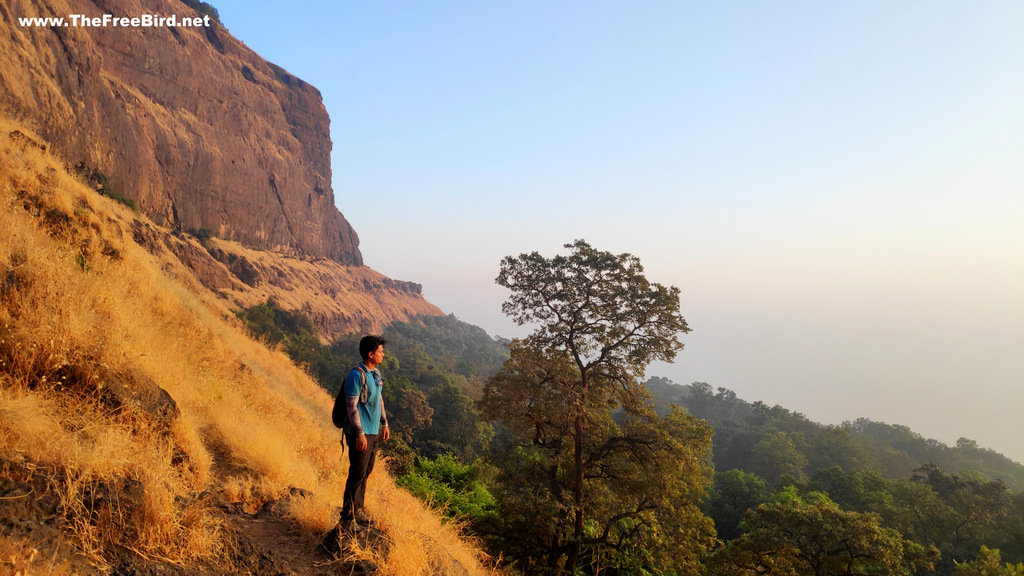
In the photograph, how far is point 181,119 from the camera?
46219mm

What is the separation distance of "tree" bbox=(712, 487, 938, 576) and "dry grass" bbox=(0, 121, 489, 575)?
8.81m

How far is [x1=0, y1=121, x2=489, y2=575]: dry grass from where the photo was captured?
8.69 ft

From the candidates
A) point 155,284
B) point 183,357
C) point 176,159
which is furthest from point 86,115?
point 183,357

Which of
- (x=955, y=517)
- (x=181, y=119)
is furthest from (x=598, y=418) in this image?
(x=181, y=119)

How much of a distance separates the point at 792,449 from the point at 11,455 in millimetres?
48293

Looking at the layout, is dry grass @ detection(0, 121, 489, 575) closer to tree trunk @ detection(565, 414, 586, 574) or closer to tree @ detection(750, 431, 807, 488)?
tree trunk @ detection(565, 414, 586, 574)

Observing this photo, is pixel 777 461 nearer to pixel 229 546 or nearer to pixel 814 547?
pixel 814 547

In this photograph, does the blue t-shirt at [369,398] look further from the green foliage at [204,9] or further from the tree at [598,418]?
the green foliage at [204,9]

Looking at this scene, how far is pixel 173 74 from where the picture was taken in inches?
1847

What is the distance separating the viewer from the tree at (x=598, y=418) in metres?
9.90

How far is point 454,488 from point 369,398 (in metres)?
12.3

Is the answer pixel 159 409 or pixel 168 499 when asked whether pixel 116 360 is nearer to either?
pixel 159 409

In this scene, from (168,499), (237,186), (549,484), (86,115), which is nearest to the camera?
(168,499)

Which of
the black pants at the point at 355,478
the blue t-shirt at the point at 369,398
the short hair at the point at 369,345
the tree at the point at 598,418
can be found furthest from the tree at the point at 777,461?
the short hair at the point at 369,345
